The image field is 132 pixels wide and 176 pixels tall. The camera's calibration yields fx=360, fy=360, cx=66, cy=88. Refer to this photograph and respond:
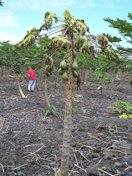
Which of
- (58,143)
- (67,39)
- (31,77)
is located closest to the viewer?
(67,39)

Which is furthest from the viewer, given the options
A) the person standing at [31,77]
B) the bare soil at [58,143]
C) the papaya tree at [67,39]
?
the person standing at [31,77]

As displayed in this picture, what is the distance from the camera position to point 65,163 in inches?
229

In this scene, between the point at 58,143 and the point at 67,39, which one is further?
the point at 58,143

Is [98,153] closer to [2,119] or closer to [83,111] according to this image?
[2,119]

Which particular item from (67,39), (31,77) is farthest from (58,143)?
(31,77)

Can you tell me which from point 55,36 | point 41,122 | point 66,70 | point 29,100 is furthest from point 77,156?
point 29,100

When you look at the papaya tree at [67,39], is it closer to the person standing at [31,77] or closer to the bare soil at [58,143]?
the bare soil at [58,143]

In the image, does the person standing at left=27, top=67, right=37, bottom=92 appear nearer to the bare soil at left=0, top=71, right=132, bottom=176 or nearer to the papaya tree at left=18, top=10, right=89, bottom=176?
the bare soil at left=0, top=71, right=132, bottom=176

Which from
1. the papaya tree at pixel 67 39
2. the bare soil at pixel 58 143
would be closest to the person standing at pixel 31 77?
the bare soil at pixel 58 143

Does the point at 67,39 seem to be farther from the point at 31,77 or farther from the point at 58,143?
the point at 31,77

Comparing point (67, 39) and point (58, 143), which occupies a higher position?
point (67, 39)

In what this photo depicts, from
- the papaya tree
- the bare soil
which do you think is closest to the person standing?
the bare soil

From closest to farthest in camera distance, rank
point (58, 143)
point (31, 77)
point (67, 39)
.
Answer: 1. point (67, 39)
2. point (58, 143)
3. point (31, 77)

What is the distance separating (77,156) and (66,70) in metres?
2.55
